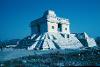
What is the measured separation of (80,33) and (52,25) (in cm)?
1152

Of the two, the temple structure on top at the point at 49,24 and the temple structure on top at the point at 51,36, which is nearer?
the temple structure on top at the point at 51,36

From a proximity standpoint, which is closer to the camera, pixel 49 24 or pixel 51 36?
pixel 51 36

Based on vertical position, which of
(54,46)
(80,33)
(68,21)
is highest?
(68,21)

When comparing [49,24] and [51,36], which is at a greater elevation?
[49,24]

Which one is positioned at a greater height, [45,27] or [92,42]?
[45,27]

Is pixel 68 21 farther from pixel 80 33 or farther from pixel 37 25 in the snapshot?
pixel 37 25

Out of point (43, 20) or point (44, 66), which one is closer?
point (44, 66)

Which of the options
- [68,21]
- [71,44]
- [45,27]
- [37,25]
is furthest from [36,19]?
[71,44]

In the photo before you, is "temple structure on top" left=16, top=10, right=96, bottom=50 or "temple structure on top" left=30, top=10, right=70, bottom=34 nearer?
"temple structure on top" left=16, top=10, right=96, bottom=50

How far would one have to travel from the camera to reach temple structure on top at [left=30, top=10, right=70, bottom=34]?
48.7 metres

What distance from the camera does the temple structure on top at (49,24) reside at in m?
48.7

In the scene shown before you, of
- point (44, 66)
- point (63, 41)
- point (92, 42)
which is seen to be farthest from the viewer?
point (92, 42)

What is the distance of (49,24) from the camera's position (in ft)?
160

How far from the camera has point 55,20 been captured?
50656mm
